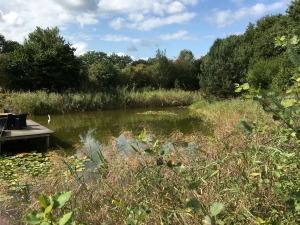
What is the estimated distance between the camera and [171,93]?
781 inches

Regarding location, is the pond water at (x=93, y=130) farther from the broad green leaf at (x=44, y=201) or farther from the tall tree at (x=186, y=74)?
the tall tree at (x=186, y=74)

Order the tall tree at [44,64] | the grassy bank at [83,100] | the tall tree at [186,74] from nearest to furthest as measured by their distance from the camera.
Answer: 1. the grassy bank at [83,100]
2. the tall tree at [44,64]
3. the tall tree at [186,74]

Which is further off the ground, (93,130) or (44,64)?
(44,64)

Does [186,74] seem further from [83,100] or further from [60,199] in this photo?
[60,199]

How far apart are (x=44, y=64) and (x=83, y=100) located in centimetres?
411

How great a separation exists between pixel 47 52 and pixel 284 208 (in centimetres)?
1809

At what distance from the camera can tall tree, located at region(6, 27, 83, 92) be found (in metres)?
17.0

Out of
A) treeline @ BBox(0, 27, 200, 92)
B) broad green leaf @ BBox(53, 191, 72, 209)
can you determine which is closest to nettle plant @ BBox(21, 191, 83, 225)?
broad green leaf @ BBox(53, 191, 72, 209)

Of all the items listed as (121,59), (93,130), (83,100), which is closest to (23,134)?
(93,130)

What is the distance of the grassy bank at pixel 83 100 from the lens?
13.7 meters

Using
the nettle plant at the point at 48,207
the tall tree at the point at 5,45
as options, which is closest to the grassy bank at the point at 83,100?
the nettle plant at the point at 48,207

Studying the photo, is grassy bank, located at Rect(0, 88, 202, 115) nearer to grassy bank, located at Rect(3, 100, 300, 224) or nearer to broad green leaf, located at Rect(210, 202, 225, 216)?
grassy bank, located at Rect(3, 100, 300, 224)

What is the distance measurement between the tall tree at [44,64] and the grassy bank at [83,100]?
92.6 inches

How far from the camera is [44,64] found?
17594 millimetres
